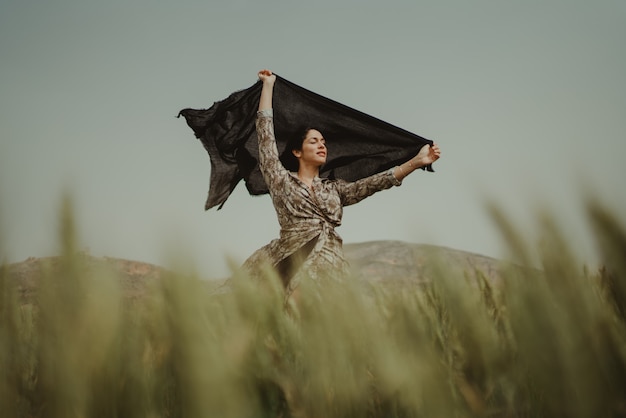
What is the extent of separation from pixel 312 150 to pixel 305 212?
512mm

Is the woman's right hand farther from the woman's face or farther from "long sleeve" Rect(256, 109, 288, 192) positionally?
the woman's face

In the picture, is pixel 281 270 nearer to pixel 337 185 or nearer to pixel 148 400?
pixel 337 185

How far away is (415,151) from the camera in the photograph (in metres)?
3.62

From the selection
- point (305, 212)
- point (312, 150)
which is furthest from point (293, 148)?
point (305, 212)

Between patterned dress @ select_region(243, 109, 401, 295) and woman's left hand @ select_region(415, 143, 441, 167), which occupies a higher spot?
woman's left hand @ select_region(415, 143, 441, 167)

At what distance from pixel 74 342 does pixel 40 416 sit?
0.33ft

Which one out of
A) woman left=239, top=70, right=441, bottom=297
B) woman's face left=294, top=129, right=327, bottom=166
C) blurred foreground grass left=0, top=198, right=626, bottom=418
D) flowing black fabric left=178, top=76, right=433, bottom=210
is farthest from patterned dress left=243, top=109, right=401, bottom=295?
blurred foreground grass left=0, top=198, right=626, bottom=418

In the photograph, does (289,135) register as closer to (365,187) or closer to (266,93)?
(266,93)

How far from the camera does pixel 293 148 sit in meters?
3.33

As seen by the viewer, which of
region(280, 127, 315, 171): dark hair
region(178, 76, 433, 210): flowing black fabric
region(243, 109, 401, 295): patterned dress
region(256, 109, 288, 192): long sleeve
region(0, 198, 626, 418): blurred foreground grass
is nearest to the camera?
region(0, 198, 626, 418): blurred foreground grass

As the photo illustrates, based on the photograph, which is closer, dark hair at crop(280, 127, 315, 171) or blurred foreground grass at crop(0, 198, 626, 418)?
blurred foreground grass at crop(0, 198, 626, 418)

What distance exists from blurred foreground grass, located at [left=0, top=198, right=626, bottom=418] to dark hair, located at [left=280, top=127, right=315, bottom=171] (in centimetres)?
272

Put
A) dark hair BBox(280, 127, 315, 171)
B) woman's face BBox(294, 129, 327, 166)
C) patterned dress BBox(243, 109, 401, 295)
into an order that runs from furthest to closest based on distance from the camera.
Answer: dark hair BBox(280, 127, 315, 171) → woman's face BBox(294, 129, 327, 166) → patterned dress BBox(243, 109, 401, 295)

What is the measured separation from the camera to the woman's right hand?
3.02 metres
